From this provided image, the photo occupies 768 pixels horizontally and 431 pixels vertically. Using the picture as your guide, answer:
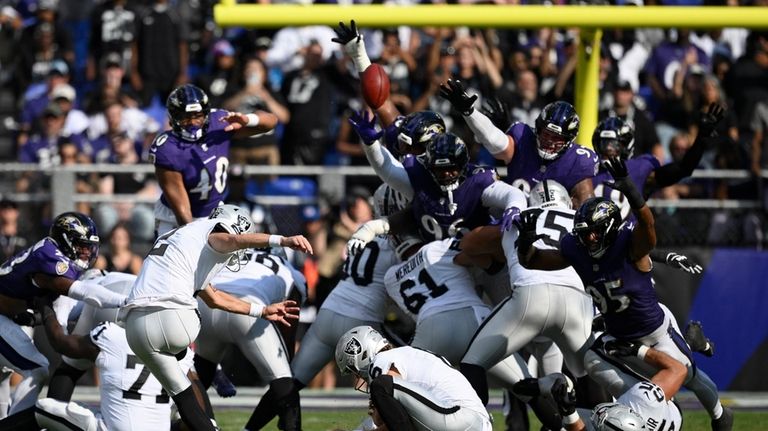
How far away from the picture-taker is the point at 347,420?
9438 mm

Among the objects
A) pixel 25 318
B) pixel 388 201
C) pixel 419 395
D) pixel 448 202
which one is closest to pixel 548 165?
pixel 448 202

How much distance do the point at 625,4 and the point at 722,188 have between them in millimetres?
3155

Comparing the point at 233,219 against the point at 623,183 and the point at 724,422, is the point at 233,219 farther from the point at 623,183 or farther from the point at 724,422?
the point at 724,422

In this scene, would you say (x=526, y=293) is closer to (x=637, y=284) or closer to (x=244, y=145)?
(x=637, y=284)

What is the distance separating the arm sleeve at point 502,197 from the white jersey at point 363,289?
79 centimetres

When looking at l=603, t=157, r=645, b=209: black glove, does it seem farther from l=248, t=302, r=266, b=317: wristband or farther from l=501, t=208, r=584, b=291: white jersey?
l=248, t=302, r=266, b=317: wristband

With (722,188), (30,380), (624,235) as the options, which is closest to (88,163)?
(30,380)

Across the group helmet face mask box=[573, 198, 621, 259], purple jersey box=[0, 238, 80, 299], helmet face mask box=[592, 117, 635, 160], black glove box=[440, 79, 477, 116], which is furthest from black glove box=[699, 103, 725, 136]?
purple jersey box=[0, 238, 80, 299]

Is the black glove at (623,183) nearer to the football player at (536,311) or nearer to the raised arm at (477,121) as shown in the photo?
the football player at (536,311)

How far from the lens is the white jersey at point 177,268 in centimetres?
744

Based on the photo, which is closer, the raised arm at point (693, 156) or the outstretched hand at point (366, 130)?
the outstretched hand at point (366, 130)

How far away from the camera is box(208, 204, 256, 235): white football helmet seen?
7.50 meters

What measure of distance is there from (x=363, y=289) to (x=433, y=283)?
67cm

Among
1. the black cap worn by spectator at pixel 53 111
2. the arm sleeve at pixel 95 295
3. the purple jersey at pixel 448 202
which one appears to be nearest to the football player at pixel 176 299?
the arm sleeve at pixel 95 295
